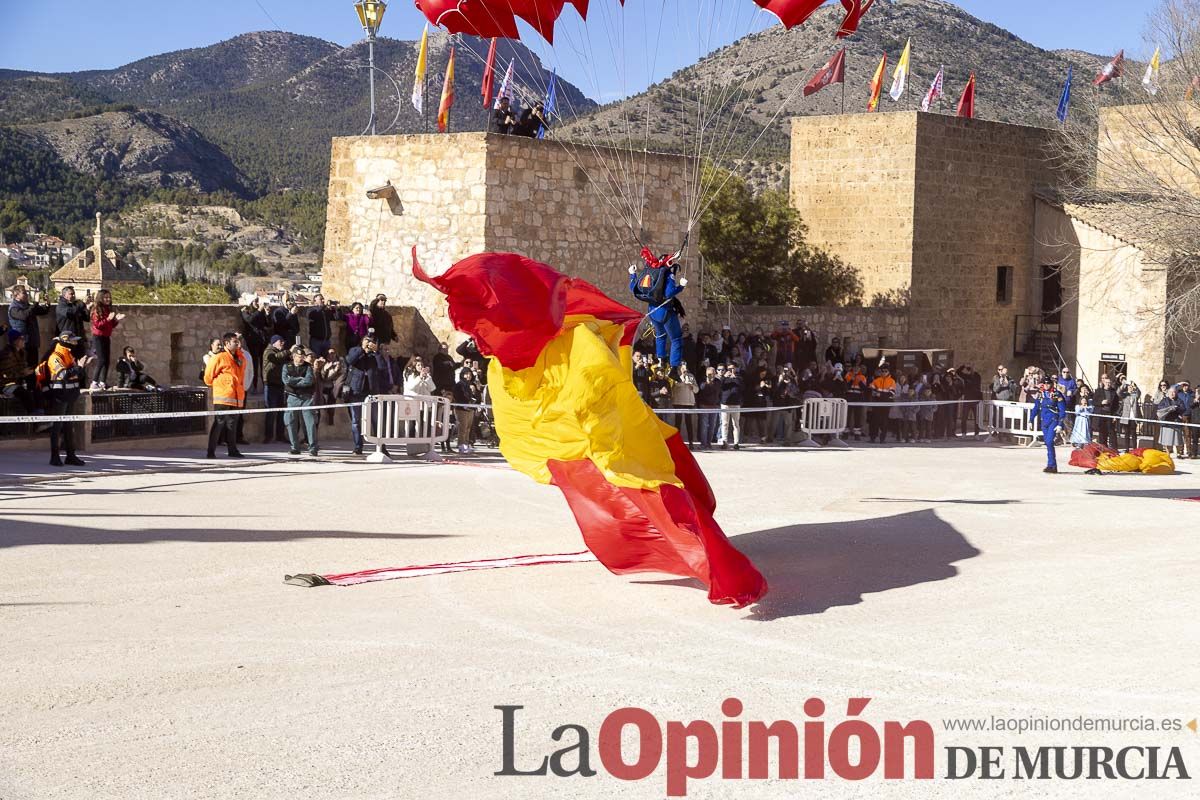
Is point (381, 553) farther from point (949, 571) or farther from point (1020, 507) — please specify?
point (1020, 507)

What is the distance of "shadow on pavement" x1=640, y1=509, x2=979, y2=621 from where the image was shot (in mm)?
9008

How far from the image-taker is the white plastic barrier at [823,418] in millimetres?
20297

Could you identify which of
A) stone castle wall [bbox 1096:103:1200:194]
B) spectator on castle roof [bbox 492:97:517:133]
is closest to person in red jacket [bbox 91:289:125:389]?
spectator on castle roof [bbox 492:97:517:133]

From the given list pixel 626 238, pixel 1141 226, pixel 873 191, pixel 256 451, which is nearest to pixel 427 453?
pixel 256 451

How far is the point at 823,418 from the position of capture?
20.5 m

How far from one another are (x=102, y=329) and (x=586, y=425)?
8338 millimetres

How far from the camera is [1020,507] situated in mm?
13422

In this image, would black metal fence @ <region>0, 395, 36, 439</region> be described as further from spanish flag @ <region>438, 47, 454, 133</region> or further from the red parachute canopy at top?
spanish flag @ <region>438, 47, 454, 133</region>

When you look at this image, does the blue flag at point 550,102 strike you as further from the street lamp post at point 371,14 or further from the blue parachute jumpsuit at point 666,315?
the blue parachute jumpsuit at point 666,315

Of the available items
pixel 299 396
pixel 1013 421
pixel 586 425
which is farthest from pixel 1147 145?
pixel 586 425

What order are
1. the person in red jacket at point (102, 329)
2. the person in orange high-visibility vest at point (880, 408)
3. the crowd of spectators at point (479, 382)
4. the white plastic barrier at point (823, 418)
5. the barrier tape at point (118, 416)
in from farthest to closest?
the person in orange high-visibility vest at point (880, 408)
the white plastic barrier at point (823, 418)
the person in red jacket at point (102, 329)
the crowd of spectators at point (479, 382)
the barrier tape at point (118, 416)

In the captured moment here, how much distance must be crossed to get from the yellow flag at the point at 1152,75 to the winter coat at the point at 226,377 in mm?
19429

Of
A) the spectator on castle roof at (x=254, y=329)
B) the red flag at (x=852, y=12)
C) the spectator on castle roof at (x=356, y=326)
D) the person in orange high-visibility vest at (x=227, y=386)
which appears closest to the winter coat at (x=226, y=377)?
the person in orange high-visibility vest at (x=227, y=386)

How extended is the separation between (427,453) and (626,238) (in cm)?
629
